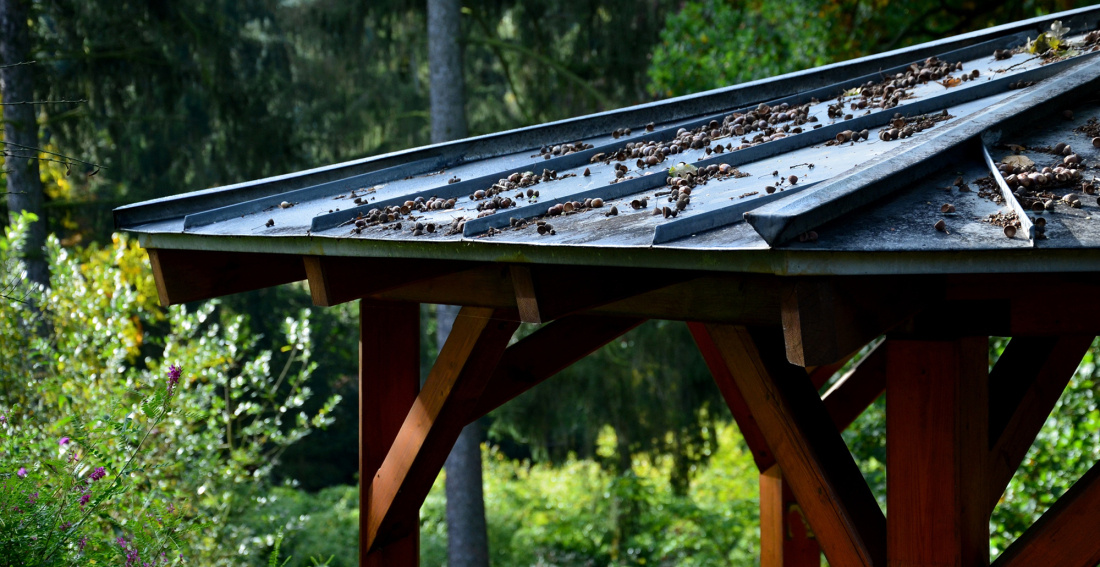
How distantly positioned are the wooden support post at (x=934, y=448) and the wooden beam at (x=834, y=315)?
27cm

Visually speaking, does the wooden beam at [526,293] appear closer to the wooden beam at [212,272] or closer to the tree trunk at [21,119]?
the wooden beam at [212,272]

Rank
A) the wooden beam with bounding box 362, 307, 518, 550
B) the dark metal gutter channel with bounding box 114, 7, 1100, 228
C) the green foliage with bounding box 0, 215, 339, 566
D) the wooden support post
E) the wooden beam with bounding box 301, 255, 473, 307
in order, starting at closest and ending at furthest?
the wooden support post → the wooden beam with bounding box 301, 255, 473, 307 → the wooden beam with bounding box 362, 307, 518, 550 → the dark metal gutter channel with bounding box 114, 7, 1100, 228 → the green foliage with bounding box 0, 215, 339, 566

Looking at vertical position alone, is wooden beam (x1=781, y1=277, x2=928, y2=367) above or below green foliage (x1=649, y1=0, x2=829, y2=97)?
below

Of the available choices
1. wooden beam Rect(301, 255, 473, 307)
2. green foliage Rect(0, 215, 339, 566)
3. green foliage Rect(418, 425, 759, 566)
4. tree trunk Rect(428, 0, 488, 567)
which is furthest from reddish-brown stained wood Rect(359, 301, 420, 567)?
green foliage Rect(418, 425, 759, 566)

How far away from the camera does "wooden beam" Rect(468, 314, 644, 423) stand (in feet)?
10.6

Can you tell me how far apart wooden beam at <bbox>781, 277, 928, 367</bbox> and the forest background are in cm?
437

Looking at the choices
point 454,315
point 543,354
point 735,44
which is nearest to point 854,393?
point 543,354

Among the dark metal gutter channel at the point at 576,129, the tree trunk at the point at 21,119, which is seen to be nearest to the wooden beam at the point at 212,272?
the dark metal gutter channel at the point at 576,129

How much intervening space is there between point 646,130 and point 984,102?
1187 mm

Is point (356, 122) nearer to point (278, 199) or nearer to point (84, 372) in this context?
point (84, 372)

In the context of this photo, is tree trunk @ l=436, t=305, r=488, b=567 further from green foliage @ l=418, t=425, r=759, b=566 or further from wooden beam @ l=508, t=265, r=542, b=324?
wooden beam @ l=508, t=265, r=542, b=324

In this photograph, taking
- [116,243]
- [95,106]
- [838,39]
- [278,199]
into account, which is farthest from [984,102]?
[95,106]

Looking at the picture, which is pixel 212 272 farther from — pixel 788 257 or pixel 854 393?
pixel 854 393

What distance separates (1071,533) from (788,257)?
113 centimetres
